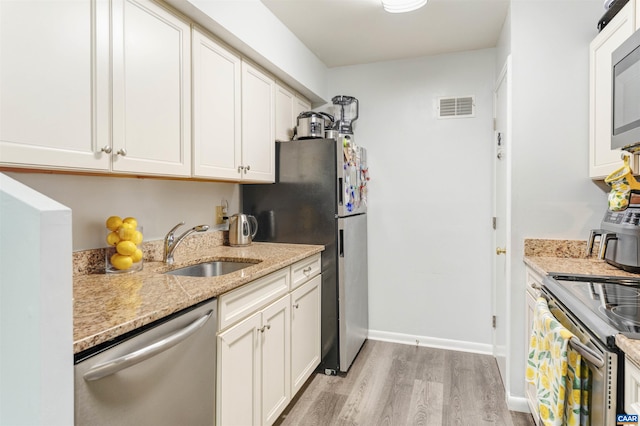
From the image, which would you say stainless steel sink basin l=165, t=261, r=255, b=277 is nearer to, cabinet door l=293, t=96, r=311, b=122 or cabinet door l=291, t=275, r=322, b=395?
cabinet door l=291, t=275, r=322, b=395

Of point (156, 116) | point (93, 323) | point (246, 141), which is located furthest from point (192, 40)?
point (93, 323)

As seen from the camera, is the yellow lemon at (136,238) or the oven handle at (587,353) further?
the yellow lemon at (136,238)

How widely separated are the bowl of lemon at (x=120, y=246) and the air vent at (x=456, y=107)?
2.49 meters

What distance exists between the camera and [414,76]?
3100mm

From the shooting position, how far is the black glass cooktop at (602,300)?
1.04m

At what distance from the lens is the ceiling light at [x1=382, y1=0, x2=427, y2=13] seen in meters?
2.11

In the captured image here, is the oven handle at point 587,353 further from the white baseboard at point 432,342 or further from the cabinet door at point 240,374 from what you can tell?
the white baseboard at point 432,342

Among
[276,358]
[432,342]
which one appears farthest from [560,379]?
[432,342]

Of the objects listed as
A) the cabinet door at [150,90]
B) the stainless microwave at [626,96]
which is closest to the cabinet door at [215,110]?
the cabinet door at [150,90]

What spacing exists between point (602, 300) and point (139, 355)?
152cm

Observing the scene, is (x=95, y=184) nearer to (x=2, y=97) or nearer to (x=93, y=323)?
(x=2, y=97)

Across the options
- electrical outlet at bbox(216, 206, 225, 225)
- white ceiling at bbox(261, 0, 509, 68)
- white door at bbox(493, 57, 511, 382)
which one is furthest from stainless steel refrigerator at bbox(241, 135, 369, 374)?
white door at bbox(493, 57, 511, 382)

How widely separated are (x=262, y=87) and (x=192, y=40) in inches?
26.8

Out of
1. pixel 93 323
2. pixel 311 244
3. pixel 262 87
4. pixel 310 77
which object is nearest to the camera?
pixel 93 323
